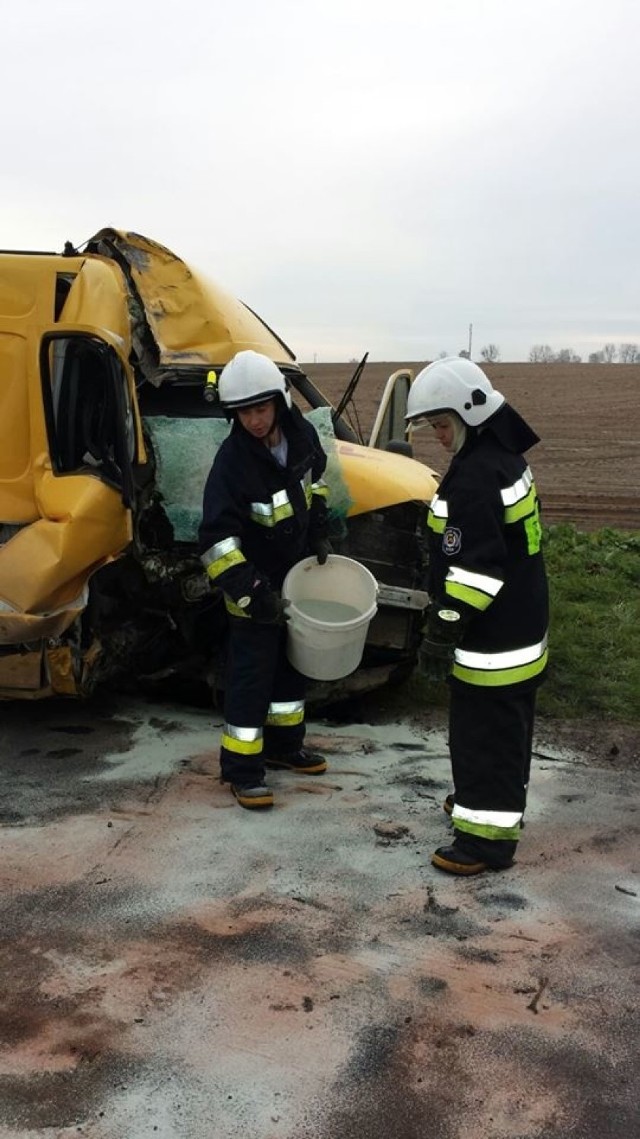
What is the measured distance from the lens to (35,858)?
3693mm

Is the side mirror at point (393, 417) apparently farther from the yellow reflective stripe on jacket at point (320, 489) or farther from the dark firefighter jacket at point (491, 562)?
the dark firefighter jacket at point (491, 562)

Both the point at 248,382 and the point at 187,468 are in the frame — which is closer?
the point at 248,382

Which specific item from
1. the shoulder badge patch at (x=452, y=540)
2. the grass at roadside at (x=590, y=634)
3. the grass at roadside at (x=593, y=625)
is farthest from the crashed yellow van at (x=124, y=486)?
the shoulder badge patch at (x=452, y=540)

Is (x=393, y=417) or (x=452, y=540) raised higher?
(x=452, y=540)

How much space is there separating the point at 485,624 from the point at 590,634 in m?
3.28

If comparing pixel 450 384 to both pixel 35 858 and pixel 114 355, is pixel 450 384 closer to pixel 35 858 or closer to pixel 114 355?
pixel 114 355

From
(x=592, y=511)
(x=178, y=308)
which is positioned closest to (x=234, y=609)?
Result: (x=178, y=308)

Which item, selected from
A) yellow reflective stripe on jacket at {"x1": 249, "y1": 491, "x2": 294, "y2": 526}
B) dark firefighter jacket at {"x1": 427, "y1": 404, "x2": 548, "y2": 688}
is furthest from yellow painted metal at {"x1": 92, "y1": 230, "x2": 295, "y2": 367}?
dark firefighter jacket at {"x1": 427, "y1": 404, "x2": 548, "y2": 688}

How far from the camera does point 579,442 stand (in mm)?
20406

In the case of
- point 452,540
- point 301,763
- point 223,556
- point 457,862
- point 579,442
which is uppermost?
point 452,540

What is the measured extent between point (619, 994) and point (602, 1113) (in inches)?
19.7

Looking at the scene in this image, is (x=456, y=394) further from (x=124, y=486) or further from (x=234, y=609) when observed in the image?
(x=124, y=486)

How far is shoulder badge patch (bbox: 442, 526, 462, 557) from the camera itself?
3.41 meters

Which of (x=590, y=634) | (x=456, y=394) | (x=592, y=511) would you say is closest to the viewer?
(x=456, y=394)
